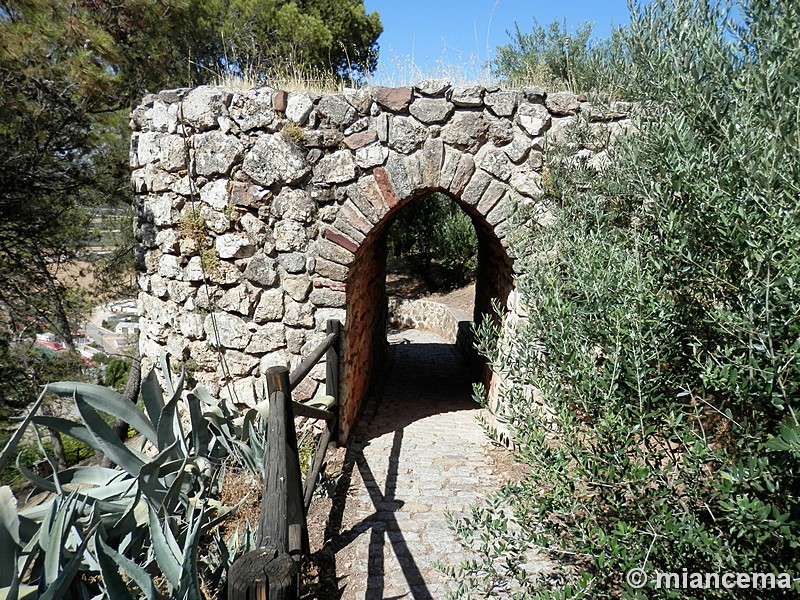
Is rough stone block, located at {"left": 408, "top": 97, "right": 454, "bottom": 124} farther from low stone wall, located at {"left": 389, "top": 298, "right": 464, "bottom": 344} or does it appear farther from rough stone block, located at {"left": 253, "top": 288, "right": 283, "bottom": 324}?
low stone wall, located at {"left": 389, "top": 298, "right": 464, "bottom": 344}

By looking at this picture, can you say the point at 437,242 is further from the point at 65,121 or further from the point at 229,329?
the point at 229,329

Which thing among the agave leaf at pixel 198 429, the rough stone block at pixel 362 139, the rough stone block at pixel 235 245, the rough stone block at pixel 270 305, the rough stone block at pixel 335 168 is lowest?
the agave leaf at pixel 198 429

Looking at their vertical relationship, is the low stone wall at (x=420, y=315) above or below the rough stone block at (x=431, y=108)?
below

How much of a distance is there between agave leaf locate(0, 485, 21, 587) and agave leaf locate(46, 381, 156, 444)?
1.77 ft

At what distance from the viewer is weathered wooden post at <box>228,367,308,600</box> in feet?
4.61

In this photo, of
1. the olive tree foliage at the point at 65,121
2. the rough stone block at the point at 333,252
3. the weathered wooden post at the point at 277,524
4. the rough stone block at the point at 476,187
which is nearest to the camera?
the weathered wooden post at the point at 277,524

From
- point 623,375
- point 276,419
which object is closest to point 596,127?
point 623,375

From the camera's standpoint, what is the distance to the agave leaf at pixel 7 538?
1.52 meters

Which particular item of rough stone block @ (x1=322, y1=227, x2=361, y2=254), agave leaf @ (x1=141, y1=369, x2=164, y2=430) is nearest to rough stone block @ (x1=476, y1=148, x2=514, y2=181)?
rough stone block @ (x1=322, y1=227, x2=361, y2=254)

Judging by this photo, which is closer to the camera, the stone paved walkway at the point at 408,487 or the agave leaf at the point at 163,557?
the agave leaf at the point at 163,557

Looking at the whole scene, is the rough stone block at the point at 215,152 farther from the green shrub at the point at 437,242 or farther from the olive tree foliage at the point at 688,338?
the green shrub at the point at 437,242

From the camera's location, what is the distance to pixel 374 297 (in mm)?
6586

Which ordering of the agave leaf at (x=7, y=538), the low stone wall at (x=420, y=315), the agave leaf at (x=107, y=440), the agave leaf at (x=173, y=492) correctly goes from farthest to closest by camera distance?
the low stone wall at (x=420, y=315), the agave leaf at (x=107, y=440), the agave leaf at (x=173, y=492), the agave leaf at (x=7, y=538)

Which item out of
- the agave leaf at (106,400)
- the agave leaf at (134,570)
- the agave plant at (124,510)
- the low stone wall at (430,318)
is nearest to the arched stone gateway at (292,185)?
the agave plant at (124,510)
